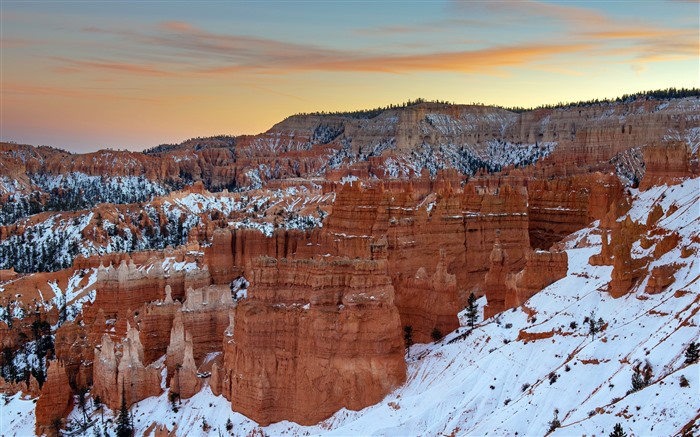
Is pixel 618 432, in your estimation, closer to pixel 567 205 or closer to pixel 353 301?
pixel 353 301

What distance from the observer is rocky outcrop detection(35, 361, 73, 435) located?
2060 inches

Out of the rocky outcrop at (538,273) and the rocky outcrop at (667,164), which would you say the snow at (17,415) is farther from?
the rocky outcrop at (667,164)

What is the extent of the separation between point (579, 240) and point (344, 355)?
56.0ft

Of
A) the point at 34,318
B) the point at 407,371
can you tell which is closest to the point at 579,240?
the point at 407,371

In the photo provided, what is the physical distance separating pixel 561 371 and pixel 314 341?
1323 cm

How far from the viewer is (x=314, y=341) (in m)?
42.7

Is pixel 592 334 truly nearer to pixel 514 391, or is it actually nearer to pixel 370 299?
pixel 514 391

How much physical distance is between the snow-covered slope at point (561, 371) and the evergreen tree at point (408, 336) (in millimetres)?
551

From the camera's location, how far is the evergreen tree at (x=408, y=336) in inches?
1832

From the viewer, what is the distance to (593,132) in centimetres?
15912

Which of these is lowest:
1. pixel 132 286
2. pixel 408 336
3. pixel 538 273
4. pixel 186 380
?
pixel 186 380

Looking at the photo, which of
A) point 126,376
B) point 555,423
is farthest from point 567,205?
point 126,376

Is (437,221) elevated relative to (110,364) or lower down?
elevated

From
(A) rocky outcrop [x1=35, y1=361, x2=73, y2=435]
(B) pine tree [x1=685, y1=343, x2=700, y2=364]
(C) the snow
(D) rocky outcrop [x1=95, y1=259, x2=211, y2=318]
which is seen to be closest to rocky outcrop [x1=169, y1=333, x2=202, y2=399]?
(A) rocky outcrop [x1=35, y1=361, x2=73, y2=435]
